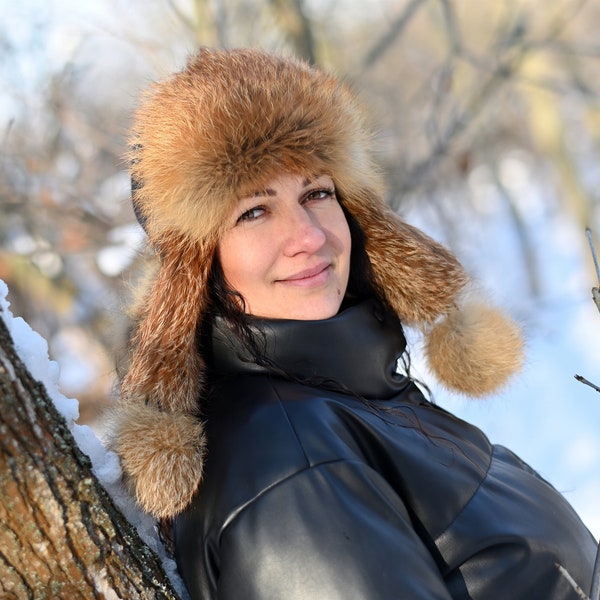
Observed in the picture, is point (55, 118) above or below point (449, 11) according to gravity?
below

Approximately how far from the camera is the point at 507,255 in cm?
1524

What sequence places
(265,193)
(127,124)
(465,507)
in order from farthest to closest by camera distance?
1. (127,124)
2. (265,193)
3. (465,507)

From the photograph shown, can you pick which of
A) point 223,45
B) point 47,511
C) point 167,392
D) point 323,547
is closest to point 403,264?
point 167,392

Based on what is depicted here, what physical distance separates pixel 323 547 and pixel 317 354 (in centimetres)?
55

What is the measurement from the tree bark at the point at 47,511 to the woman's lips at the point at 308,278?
66 centimetres

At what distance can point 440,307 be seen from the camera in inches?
90.9

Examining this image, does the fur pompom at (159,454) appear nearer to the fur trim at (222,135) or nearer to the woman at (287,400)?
the woman at (287,400)

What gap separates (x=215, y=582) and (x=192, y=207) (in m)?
0.80

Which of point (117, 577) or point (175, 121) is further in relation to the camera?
point (175, 121)

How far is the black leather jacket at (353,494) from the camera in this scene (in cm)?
138

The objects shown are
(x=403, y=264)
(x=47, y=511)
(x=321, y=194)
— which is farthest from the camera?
(x=403, y=264)

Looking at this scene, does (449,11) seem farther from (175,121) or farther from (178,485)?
(178,485)

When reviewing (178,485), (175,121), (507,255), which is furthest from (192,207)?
(507,255)

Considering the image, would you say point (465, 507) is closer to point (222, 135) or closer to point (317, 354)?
point (317, 354)
